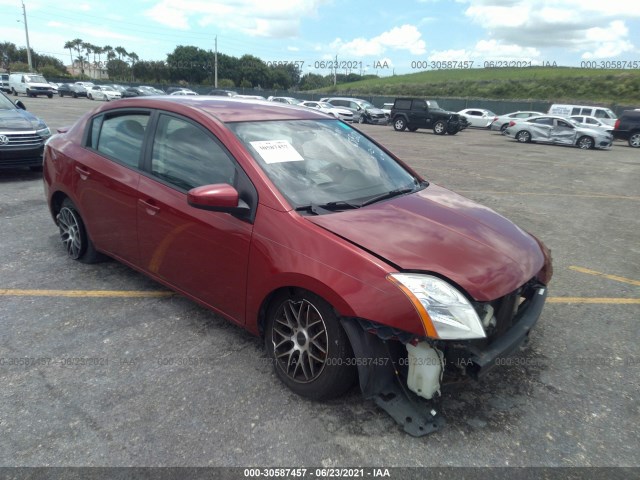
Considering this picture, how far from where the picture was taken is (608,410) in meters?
2.69

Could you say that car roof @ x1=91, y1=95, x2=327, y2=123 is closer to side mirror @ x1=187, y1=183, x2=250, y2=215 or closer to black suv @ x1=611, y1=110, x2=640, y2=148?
side mirror @ x1=187, y1=183, x2=250, y2=215

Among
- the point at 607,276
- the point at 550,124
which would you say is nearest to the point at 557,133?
the point at 550,124

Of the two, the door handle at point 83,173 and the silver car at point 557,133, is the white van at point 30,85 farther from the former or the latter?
the door handle at point 83,173

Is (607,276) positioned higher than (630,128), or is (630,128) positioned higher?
(630,128)

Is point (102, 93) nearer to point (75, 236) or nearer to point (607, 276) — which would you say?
point (75, 236)

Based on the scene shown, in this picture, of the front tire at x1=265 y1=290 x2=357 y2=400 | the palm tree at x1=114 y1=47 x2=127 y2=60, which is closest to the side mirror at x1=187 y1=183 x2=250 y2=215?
the front tire at x1=265 y1=290 x2=357 y2=400

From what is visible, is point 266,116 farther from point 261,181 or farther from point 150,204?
point 150,204

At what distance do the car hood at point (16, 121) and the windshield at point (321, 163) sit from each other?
21.4ft

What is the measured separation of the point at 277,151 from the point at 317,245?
0.89 m

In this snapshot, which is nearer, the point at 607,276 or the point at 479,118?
the point at 607,276

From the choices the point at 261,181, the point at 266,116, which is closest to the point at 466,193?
the point at 266,116

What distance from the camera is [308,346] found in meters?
2.60

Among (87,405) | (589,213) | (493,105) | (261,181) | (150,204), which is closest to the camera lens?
(87,405)

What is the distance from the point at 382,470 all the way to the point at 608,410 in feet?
4.80
